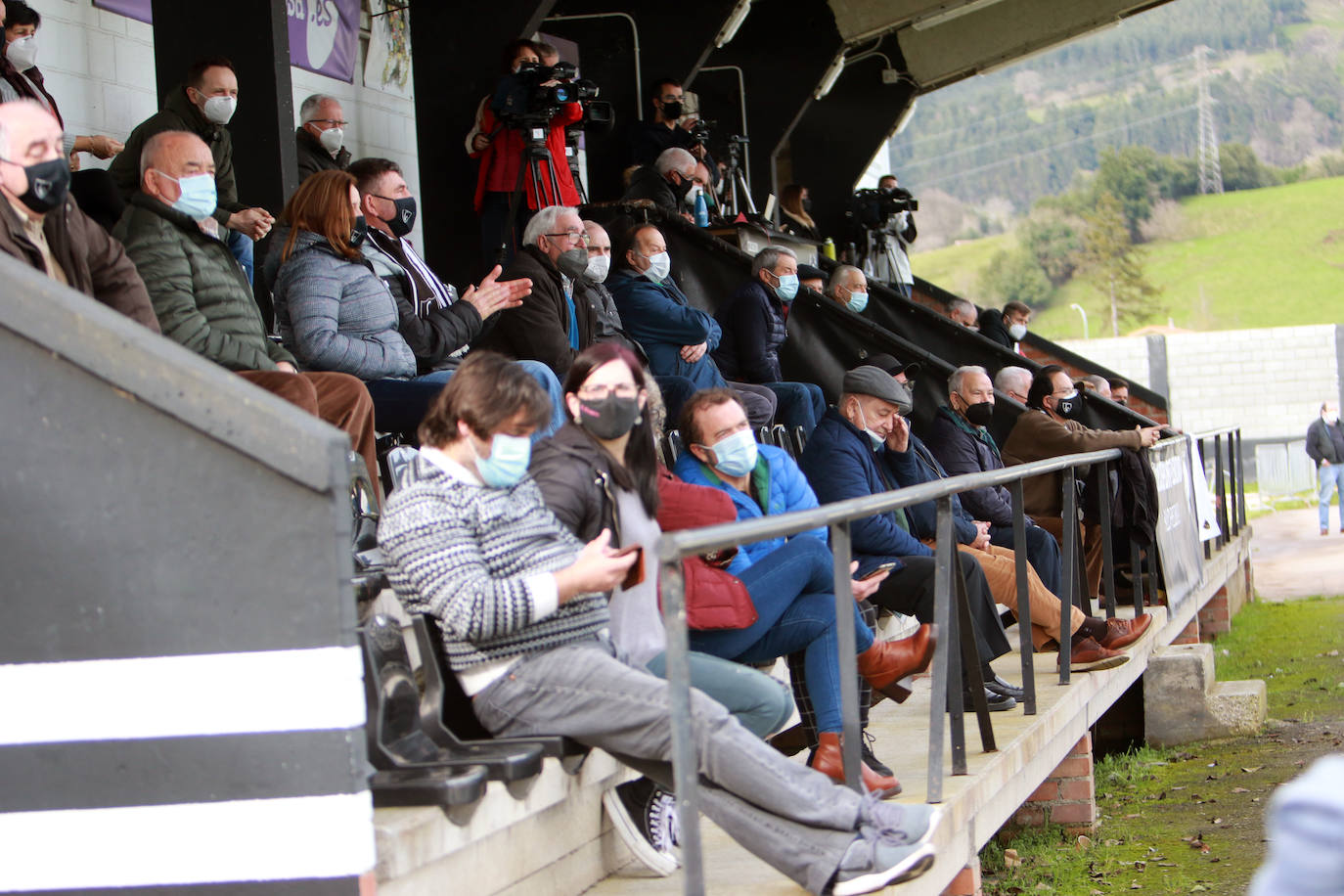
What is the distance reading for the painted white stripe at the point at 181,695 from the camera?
7.34 feet

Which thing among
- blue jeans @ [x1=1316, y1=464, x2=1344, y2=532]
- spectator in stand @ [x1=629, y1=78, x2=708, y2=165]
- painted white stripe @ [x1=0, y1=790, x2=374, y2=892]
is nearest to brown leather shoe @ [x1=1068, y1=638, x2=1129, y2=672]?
painted white stripe @ [x1=0, y1=790, x2=374, y2=892]

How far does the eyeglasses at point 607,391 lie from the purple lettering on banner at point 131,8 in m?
3.38

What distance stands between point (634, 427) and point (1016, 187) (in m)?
93.7

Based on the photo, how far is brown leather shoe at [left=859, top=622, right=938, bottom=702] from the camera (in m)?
3.84

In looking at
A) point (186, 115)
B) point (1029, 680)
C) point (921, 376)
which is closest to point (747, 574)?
point (1029, 680)

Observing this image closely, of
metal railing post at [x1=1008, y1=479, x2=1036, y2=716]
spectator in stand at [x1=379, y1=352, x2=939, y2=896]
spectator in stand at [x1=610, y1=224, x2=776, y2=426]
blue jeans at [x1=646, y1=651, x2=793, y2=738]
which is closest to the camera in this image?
spectator in stand at [x1=379, y1=352, x2=939, y2=896]

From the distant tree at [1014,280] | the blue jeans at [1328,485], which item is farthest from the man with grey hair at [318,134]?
the distant tree at [1014,280]

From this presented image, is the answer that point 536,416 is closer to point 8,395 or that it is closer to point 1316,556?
point 8,395

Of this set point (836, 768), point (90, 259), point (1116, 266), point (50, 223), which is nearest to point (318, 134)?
point (90, 259)

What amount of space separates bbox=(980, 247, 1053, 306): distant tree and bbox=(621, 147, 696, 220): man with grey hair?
69.2 m

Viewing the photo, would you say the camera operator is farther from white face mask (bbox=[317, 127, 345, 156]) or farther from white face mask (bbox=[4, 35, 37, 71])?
white face mask (bbox=[4, 35, 37, 71])

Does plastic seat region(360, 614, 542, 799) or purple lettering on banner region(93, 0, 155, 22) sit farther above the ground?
purple lettering on banner region(93, 0, 155, 22)

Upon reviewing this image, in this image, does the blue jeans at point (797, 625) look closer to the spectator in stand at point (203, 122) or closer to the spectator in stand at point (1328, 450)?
the spectator in stand at point (203, 122)

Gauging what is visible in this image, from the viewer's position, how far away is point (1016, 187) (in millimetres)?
93500
